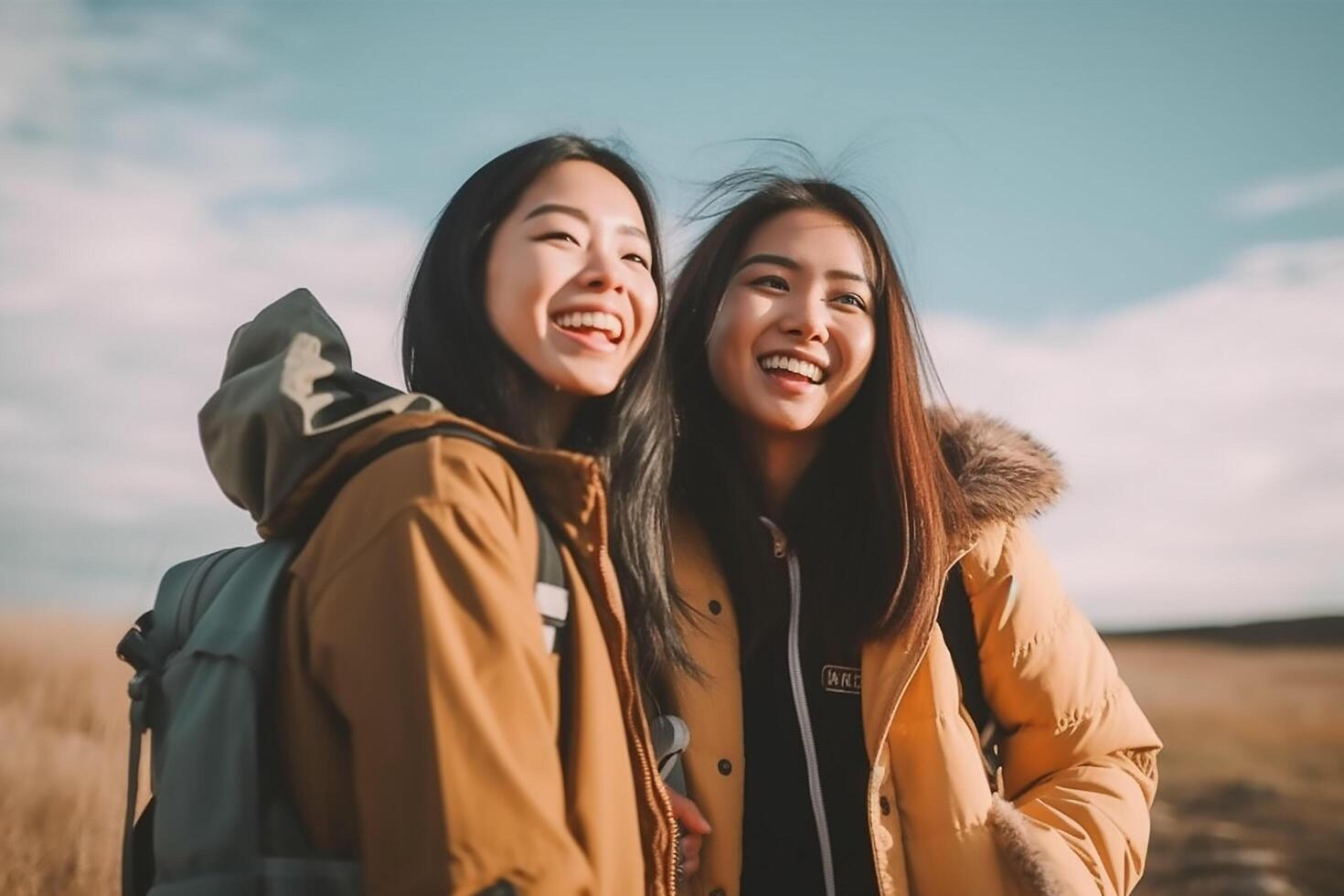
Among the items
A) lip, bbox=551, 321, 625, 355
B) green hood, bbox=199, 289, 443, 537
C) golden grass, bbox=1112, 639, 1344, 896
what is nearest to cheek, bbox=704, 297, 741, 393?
lip, bbox=551, 321, 625, 355

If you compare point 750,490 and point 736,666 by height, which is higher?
point 750,490

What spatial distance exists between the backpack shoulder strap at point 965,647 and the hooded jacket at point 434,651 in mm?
1193

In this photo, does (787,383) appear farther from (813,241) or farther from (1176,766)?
(1176,766)

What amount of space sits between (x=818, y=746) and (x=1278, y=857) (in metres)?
5.87

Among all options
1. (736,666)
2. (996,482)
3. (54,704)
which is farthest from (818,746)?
(54,704)

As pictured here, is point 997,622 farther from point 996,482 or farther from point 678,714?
point 678,714

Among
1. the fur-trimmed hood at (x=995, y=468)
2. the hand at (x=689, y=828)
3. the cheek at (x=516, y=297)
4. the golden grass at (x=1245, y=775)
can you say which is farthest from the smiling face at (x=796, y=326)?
the golden grass at (x=1245, y=775)

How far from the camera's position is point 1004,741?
A: 3354 mm

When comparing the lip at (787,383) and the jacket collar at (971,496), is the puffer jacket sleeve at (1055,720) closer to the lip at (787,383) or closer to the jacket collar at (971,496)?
the jacket collar at (971,496)

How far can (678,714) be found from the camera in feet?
9.61

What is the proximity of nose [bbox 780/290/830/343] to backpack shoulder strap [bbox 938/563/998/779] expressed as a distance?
0.71 meters

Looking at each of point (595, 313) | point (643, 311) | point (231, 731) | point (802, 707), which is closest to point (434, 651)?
point (231, 731)

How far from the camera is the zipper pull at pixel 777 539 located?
3.31 meters

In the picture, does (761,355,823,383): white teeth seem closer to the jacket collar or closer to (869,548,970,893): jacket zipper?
the jacket collar
